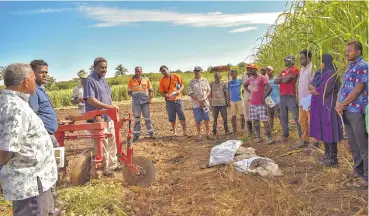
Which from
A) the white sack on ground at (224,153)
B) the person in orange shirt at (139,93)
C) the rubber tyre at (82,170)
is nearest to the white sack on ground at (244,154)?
the white sack on ground at (224,153)

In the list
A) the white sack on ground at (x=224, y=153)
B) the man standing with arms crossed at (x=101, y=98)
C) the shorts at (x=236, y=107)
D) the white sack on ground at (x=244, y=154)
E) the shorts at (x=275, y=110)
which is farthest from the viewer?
the shorts at (x=236, y=107)

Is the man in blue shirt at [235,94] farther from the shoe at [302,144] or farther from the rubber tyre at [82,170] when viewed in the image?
the rubber tyre at [82,170]

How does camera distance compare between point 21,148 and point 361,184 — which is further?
point 361,184

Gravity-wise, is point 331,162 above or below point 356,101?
below

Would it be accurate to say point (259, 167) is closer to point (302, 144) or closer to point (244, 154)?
point (244, 154)

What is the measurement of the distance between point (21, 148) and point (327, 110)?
3559 mm

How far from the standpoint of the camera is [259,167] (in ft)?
15.2

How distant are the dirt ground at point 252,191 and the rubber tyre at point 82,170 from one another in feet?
1.40

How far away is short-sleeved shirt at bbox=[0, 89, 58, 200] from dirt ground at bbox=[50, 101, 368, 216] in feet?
5.20

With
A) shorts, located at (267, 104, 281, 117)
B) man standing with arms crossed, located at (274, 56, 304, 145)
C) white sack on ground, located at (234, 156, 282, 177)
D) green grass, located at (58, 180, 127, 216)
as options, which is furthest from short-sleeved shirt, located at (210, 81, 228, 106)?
green grass, located at (58, 180, 127, 216)

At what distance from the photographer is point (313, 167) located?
4719 mm

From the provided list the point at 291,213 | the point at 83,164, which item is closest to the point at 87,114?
the point at 83,164

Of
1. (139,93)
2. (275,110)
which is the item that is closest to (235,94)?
(275,110)

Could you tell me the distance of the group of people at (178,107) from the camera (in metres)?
2.41
